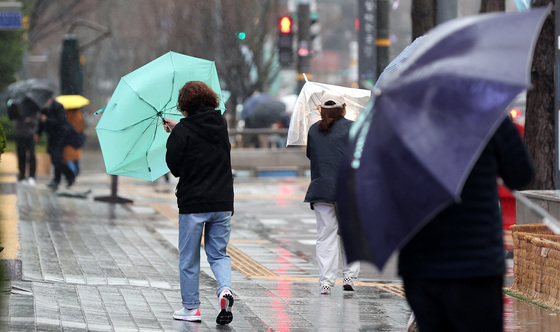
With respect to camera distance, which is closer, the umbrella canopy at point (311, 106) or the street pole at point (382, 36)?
the umbrella canopy at point (311, 106)

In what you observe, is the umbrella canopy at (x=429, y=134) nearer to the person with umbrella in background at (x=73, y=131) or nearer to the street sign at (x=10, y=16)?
the street sign at (x=10, y=16)

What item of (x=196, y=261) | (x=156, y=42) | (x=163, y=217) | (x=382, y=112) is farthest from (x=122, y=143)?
(x=156, y=42)

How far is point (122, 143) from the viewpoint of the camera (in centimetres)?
889

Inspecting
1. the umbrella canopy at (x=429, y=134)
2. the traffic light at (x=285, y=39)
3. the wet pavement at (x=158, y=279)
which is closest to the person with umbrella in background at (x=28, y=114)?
the wet pavement at (x=158, y=279)

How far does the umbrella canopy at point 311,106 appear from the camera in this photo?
10406 mm

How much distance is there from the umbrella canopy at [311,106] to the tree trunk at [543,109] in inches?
97.3

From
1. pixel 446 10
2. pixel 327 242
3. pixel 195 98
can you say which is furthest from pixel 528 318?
pixel 446 10

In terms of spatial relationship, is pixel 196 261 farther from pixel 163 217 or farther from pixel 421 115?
pixel 163 217

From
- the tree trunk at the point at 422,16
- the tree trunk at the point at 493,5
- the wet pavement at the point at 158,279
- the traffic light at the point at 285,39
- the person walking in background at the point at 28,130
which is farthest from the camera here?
the traffic light at the point at 285,39

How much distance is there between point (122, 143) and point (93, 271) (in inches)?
81.8

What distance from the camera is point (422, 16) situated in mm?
14328

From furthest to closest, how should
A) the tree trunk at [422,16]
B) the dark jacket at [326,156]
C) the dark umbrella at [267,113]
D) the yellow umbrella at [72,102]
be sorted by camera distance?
the dark umbrella at [267,113] → the yellow umbrella at [72,102] → the tree trunk at [422,16] → the dark jacket at [326,156]

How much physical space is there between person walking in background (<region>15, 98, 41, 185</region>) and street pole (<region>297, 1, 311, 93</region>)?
6498 mm

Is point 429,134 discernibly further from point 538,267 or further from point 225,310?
point 538,267
